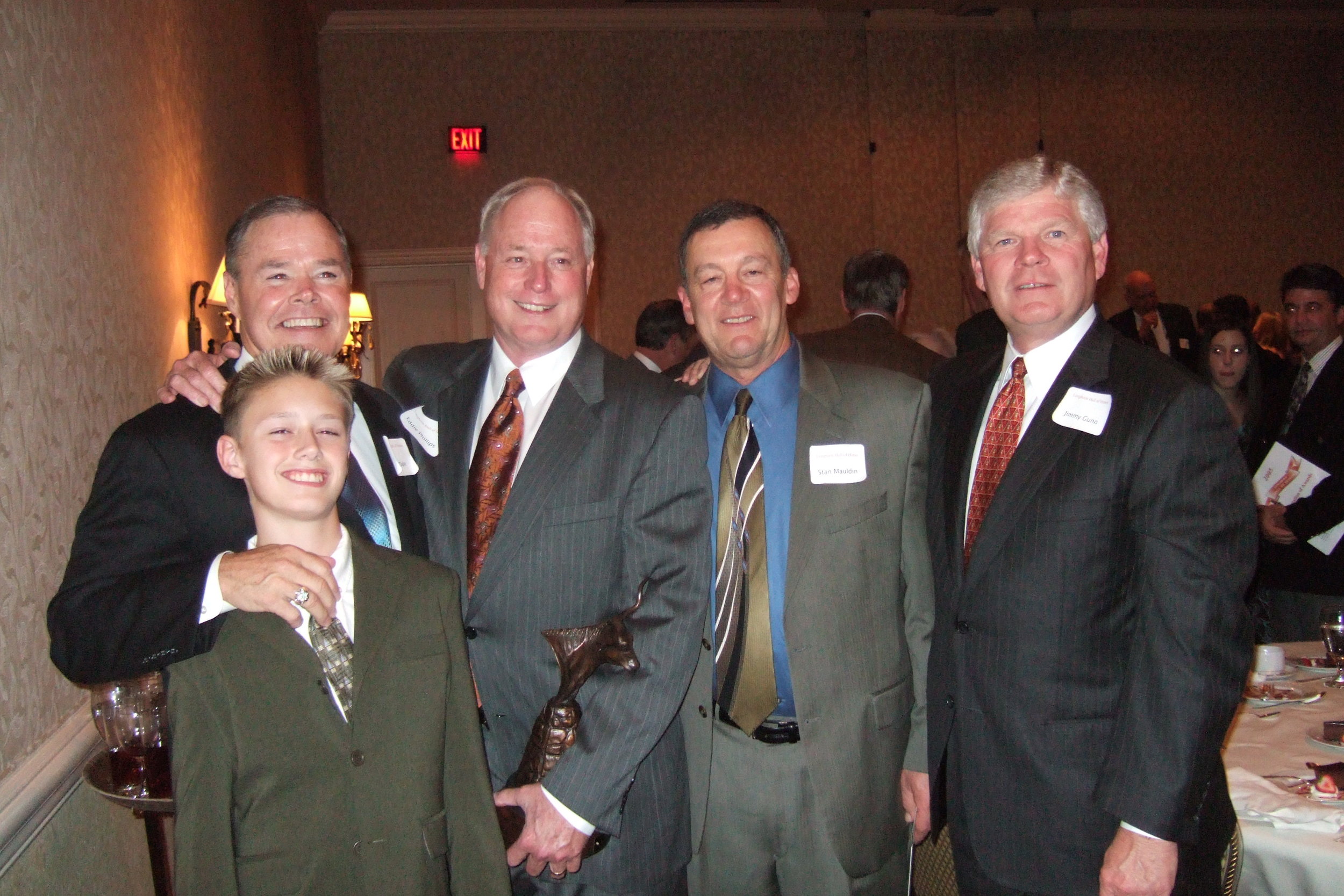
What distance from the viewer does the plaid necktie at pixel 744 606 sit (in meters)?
1.89

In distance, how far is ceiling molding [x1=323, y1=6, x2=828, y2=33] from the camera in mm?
7973

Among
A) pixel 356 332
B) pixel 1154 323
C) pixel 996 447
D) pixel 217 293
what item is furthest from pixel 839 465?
pixel 1154 323

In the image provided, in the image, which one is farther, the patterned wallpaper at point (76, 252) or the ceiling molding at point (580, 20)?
the ceiling molding at point (580, 20)

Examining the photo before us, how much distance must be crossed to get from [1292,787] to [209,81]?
465 cm

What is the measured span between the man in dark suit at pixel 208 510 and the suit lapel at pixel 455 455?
0.21ft

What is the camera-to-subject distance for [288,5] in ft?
22.1

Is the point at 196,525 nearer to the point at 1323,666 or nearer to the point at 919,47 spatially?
the point at 1323,666

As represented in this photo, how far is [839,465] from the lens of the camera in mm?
1916

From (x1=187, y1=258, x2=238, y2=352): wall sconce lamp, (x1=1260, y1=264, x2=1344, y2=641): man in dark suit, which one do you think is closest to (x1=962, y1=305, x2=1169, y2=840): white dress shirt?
A: (x1=1260, y1=264, x2=1344, y2=641): man in dark suit

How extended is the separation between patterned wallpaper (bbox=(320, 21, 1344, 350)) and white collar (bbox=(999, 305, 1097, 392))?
6781 millimetres

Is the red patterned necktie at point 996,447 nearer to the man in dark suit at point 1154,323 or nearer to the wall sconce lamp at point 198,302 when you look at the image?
the wall sconce lamp at point 198,302

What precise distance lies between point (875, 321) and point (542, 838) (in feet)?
8.87

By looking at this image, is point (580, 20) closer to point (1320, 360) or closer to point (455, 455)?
point (1320, 360)

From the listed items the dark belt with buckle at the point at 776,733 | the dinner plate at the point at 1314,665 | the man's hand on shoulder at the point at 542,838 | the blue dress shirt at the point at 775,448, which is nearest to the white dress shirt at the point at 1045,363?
the blue dress shirt at the point at 775,448
